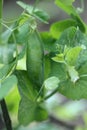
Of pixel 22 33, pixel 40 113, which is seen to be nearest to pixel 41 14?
pixel 22 33

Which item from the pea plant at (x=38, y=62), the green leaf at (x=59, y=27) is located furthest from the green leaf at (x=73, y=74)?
the green leaf at (x=59, y=27)

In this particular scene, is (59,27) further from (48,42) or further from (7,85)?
(7,85)

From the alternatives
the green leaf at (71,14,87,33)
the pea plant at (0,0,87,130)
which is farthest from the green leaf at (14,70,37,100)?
the green leaf at (71,14,87,33)

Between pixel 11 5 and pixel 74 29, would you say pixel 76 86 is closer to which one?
pixel 74 29

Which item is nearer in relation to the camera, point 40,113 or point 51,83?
point 51,83

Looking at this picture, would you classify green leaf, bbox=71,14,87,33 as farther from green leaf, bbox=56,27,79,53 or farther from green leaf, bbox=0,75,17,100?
green leaf, bbox=0,75,17,100

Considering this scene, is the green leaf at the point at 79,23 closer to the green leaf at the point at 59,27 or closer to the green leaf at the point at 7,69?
the green leaf at the point at 59,27
